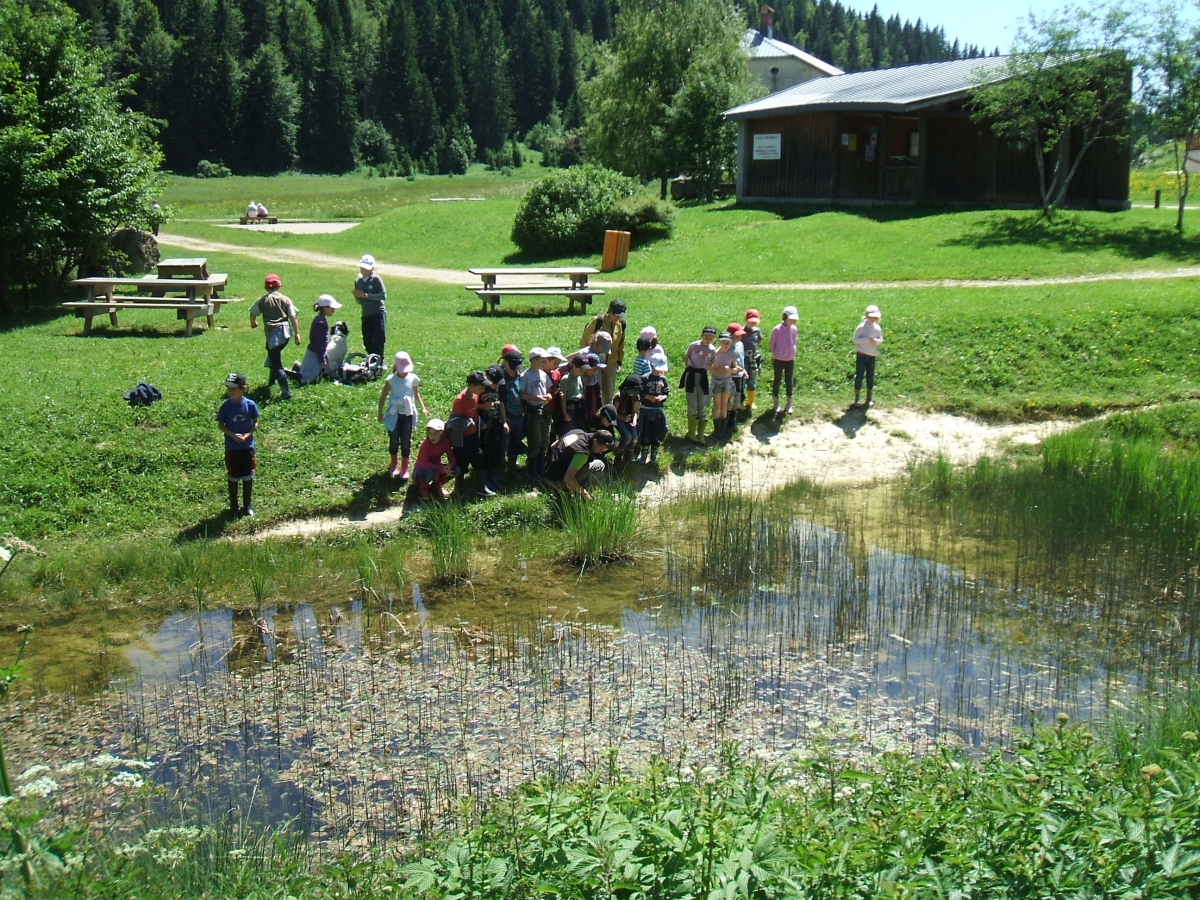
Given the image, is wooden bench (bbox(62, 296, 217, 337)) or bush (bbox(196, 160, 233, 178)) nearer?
wooden bench (bbox(62, 296, 217, 337))

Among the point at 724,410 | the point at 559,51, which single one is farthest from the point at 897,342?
the point at 559,51

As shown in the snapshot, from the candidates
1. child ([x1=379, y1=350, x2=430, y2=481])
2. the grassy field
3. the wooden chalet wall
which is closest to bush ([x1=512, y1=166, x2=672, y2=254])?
the grassy field

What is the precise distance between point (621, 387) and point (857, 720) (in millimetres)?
6697

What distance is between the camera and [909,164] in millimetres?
33406

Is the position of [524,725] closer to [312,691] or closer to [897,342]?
[312,691]

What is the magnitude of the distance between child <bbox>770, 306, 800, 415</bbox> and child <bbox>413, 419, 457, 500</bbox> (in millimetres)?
5052

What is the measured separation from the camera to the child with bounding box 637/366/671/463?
1406 cm

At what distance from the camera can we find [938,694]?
8.28 m

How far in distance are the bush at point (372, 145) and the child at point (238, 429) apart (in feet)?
329

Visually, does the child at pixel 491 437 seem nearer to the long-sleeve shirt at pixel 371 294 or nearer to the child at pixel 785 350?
the long-sleeve shirt at pixel 371 294

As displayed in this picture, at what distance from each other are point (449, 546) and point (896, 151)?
86.6 ft

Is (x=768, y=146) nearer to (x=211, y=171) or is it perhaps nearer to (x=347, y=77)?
(x=211, y=171)

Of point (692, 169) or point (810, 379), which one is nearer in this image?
point (810, 379)

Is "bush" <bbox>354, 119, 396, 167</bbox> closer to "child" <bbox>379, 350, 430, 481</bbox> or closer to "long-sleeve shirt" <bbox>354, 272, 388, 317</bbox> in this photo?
"long-sleeve shirt" <bbox>354, 272, 388, 317</bbox>
